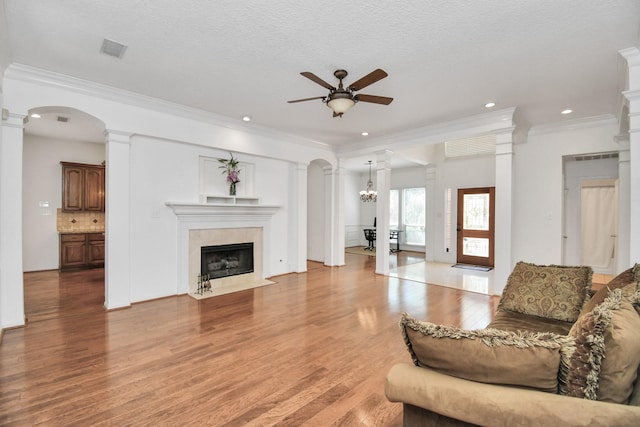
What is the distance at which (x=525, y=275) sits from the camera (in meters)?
2.81

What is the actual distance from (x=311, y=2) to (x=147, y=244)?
3893 millimetres

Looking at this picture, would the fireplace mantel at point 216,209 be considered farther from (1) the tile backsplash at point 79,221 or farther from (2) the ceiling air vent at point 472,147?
(2) the ceiling air vent at point 472,147

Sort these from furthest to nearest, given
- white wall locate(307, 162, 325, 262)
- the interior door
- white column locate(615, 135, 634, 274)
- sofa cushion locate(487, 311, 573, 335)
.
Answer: white wall locate(307, 162, 325, 262) → the interior door → white column locate(615, 135, 634, 274) → sofa cushion locate(487, 311, 573, 335)

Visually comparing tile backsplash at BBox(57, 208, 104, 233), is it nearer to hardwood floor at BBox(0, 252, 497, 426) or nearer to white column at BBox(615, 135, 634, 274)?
hardwood floor at BBox(0, 252, 497, 426)

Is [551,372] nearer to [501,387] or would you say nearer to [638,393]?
[501,387]

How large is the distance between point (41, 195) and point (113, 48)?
208 inches

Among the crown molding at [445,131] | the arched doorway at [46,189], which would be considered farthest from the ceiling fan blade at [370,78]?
the arched doorway at [46,189]

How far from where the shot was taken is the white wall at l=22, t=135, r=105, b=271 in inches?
242

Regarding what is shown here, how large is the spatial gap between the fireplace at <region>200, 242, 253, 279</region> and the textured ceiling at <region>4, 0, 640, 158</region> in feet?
8.13

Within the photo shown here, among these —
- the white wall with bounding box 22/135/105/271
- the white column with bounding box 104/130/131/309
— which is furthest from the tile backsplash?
the white column with bounding box 104/130/131/309

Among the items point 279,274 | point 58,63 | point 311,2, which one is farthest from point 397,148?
point 58,63

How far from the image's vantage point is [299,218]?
21.1 feet

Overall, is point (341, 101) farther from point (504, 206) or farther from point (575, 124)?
point (575, 124)

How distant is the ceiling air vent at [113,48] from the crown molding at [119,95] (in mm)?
941
